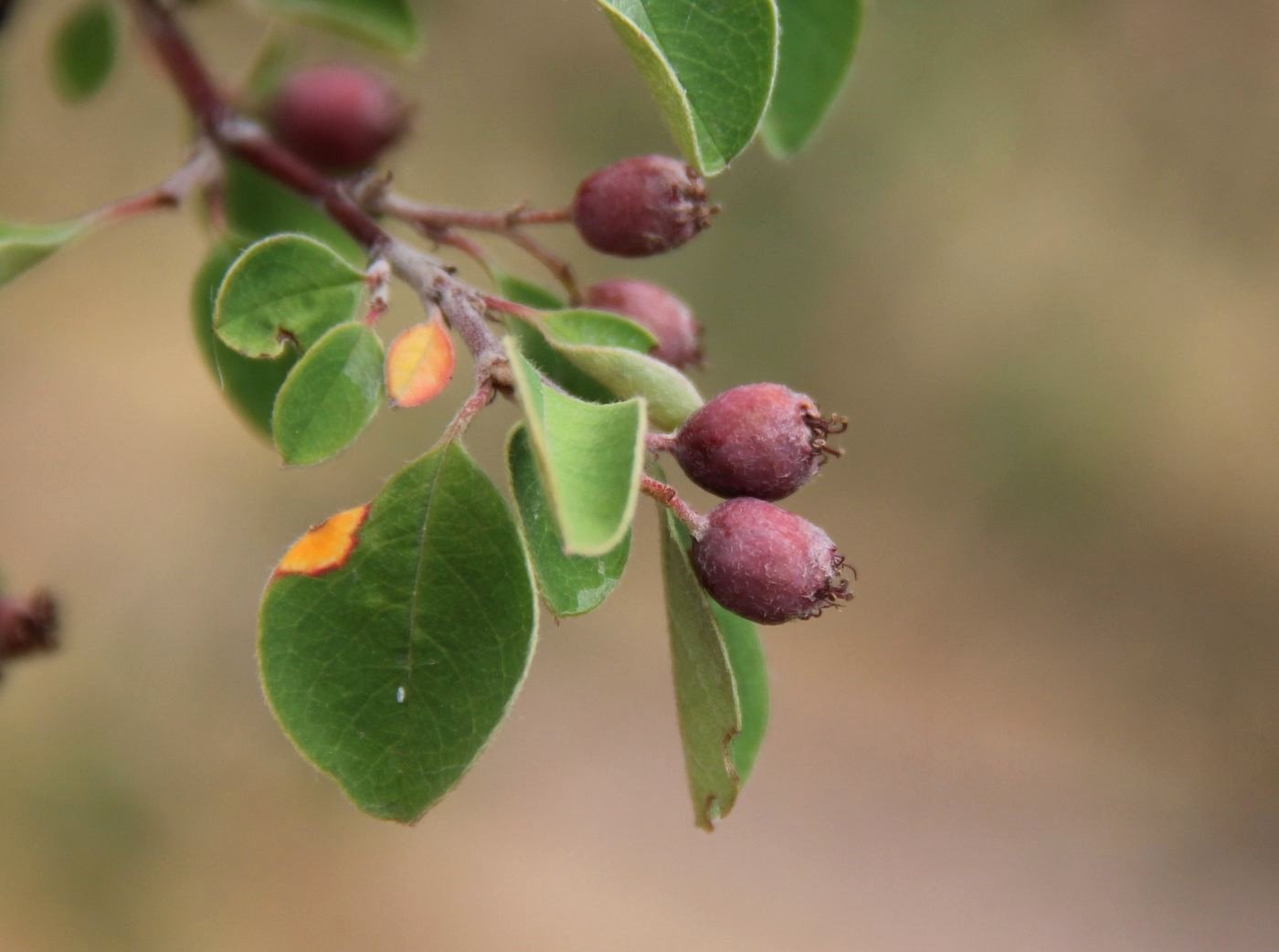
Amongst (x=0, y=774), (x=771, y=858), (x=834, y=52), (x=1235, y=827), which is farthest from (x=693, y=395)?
(x=1235, y=827)

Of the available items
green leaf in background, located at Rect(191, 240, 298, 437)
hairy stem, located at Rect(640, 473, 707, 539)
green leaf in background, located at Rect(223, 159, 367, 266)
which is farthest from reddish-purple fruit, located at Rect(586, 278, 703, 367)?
green leaf in background, located at Rect(223, 159, 367, 266)

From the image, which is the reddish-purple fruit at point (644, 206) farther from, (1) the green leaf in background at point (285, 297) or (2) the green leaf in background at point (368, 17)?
(2) the green leaf in background at point (368, 17)

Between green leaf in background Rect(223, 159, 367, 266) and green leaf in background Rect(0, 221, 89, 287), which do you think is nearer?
green leaf in background Rect(0, 221, 89, 287)

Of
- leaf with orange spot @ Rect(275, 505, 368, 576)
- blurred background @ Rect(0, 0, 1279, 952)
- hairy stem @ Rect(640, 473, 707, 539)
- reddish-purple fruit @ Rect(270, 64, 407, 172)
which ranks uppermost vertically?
hairy stem @ Rect(640, 473, 707, 539)

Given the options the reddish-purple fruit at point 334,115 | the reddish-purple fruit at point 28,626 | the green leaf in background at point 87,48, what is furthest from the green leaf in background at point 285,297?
the green leaf in background at point 87,48

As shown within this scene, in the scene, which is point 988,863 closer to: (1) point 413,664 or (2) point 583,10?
(2) point 583,10

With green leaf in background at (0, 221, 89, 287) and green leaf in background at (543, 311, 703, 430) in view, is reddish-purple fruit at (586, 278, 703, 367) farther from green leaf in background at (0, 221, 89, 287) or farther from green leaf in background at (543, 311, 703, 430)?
green leaf in background at (0, 221, 89, 287)

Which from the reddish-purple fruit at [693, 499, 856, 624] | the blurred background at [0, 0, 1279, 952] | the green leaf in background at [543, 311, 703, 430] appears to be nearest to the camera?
the reddish-purple fruit at [693, 499, 856, 624]
